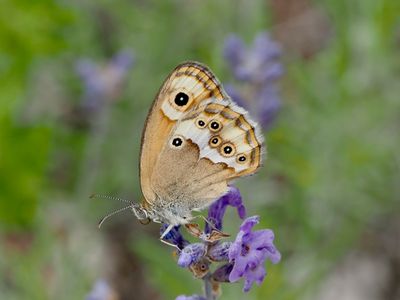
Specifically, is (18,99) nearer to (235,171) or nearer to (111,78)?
(111,78)

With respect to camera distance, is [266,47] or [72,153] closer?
[266,47]

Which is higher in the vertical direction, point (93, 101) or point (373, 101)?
point (93, 101)

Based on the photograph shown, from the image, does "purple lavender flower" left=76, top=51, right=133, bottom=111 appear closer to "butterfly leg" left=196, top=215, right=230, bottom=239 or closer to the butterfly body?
the butterfly body

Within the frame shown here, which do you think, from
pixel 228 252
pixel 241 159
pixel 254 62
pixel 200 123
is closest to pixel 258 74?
pixel 254 62

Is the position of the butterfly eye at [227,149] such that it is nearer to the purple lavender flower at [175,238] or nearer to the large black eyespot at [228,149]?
the large black eyespot at [228,149]

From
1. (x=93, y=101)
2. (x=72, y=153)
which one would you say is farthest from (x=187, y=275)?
(x=72, y=153)

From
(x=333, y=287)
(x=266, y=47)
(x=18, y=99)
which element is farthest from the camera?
(x=333, y=287)
